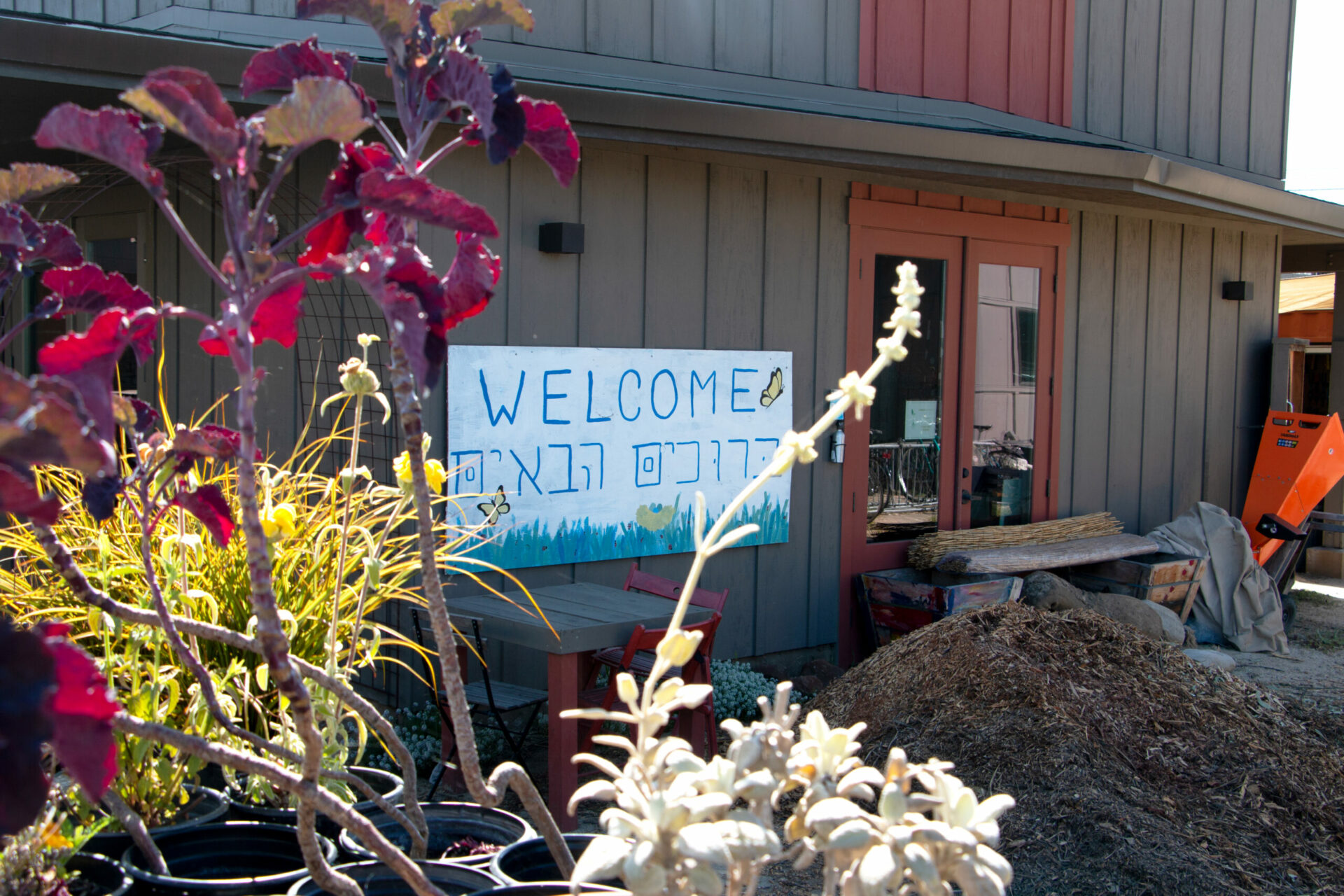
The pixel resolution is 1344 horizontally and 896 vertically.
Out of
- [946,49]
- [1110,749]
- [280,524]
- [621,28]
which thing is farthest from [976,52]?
[280,524]

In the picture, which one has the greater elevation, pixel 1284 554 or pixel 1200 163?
pixel 1200 163

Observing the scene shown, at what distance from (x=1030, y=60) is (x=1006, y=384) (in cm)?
198

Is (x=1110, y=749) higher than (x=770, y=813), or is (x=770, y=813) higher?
(x=770, y=813)

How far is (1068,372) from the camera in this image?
7117mm

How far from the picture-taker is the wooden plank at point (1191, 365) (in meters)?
7.89

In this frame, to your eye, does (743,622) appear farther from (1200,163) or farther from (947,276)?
(1200,163)

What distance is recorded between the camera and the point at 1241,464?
27.9 ft

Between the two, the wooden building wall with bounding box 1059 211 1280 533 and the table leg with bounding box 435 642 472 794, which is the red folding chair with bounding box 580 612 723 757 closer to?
the table leg with bounding box 435 642 472 794

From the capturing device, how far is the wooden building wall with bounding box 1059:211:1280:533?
284 inches

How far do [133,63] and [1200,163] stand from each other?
696 centimetres

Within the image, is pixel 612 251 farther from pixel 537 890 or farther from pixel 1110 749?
pixel 537 890

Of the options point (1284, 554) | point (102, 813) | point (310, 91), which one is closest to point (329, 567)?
point (102, 813)

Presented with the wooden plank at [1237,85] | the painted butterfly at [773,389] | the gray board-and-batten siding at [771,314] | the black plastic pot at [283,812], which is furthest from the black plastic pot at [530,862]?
the wooden plank at [1237,85]

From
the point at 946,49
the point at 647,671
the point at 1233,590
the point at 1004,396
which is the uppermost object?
the point at 946,49
